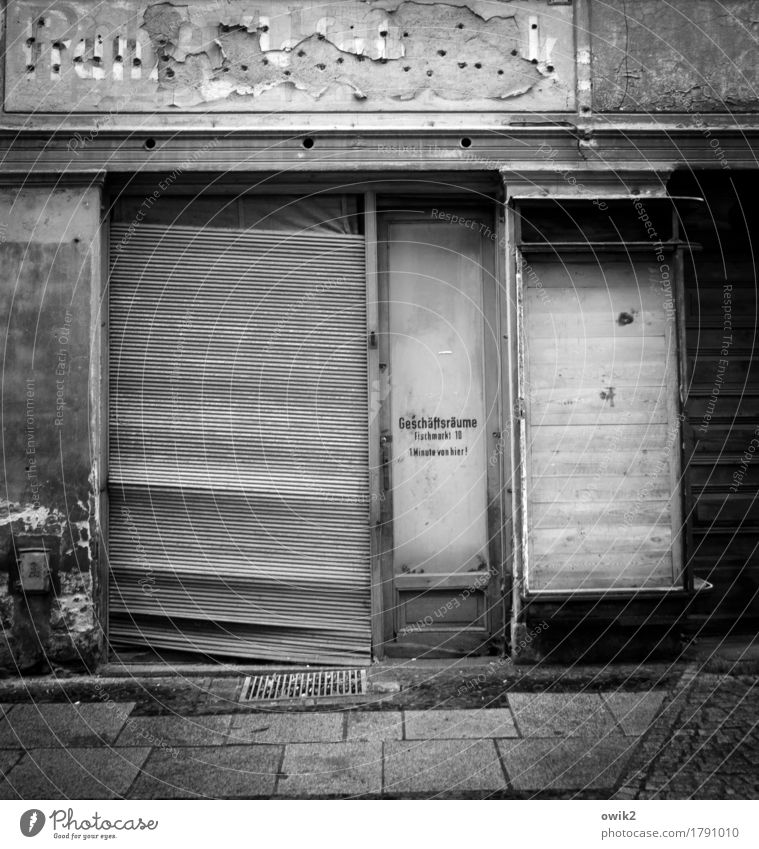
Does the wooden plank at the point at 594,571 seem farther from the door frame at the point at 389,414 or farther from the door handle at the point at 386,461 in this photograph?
the door handle at the point at 386,461

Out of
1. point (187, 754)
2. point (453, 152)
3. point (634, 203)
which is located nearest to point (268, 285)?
point (453, 152)

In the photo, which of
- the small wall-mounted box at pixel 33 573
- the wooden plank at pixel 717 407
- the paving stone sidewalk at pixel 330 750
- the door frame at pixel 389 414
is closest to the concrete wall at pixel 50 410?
the small wall-mounted box at pixel 33 573

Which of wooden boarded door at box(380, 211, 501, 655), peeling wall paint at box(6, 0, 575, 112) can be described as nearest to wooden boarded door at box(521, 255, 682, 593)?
wooden boarded door at box(380, 211, 501, 655)

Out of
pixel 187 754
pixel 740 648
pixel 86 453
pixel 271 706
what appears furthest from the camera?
pixel 740 648

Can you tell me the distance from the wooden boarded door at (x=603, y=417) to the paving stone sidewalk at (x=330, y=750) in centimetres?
111

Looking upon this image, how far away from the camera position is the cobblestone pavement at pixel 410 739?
13.1ft

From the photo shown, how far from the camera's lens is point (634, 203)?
5680mm

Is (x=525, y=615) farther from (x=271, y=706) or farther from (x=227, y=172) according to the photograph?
(x=227, y=172)

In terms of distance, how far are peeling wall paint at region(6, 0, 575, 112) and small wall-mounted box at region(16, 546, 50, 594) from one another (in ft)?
10.4

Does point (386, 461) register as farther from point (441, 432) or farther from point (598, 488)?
point (598, 488)

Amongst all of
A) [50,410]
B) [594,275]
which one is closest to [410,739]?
[50,410]

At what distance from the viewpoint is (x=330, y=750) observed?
4.43 metres

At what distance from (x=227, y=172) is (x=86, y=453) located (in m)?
2.23

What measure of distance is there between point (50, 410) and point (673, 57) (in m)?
5.12
